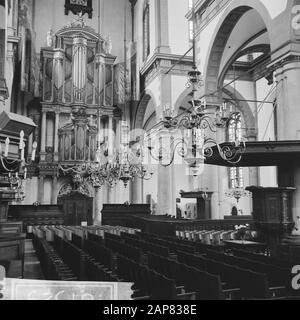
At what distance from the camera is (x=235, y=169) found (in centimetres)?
1959

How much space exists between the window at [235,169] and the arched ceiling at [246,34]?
580cm

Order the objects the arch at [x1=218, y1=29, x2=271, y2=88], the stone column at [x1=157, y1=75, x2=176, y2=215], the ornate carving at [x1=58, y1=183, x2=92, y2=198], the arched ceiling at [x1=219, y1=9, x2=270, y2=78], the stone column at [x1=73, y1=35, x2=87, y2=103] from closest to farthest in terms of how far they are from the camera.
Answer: the arched ceiling at [x1=219, y1=9, x2=270, y2=78] → the arch at [x1=218, y1=29, x2=271, y2=88] → the stone column at [x1=157, y1=75, x2=176, y2=215] → the ornate carving at [x1=58, y1=183, x2=92, y2=198] → the stone column at [x1=73, y1=35, x2=87, y2=103]

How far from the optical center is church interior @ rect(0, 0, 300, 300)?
16.5 feet

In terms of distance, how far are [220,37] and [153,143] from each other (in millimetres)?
6675

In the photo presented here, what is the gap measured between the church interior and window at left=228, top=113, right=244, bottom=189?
3.7 inches

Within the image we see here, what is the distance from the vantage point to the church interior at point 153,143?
5035 millimetres

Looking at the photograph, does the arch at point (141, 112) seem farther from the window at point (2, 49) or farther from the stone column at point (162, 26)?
the window at point (2, 49)

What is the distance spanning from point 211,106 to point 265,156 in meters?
5.52

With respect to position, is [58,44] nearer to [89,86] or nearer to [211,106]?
[89,86]

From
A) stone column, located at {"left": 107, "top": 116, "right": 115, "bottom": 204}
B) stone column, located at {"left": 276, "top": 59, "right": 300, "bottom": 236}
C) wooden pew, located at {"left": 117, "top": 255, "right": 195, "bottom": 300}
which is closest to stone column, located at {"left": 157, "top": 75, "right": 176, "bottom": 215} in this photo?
stone column, located at {"left": 107, "top": 116, "right": 115, "bottom": 204}

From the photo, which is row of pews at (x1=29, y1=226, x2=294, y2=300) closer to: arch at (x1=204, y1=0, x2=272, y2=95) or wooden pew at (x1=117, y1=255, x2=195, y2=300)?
wooden pew at (x1=117, y1=255, x2=195, y2=300)

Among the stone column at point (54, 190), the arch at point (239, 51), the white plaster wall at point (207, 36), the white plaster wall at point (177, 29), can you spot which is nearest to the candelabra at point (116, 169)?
the stone column at point (54, 190)

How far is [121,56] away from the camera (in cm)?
2262
